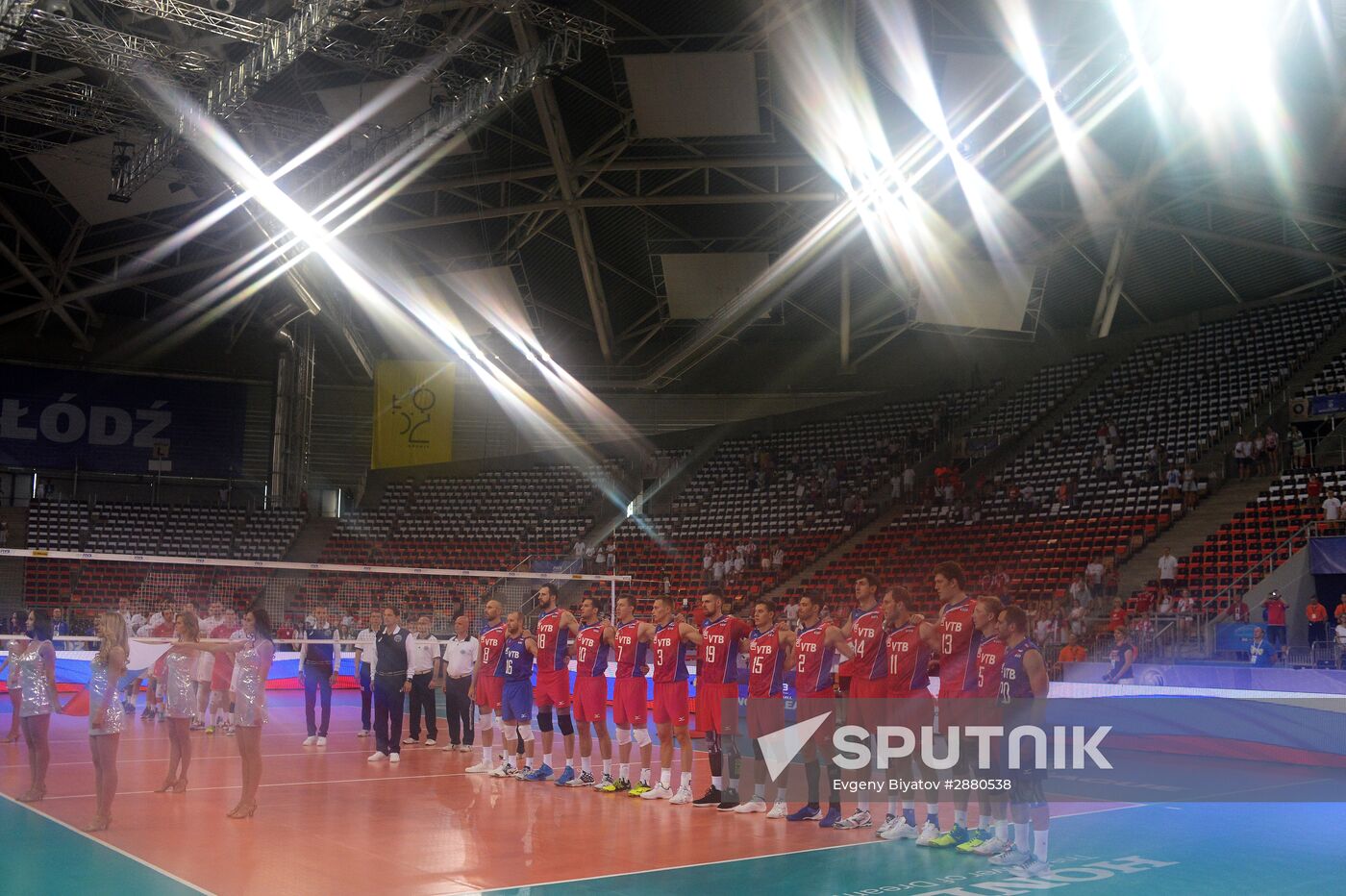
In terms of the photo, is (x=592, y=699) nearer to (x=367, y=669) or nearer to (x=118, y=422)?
(x=367, y=669)

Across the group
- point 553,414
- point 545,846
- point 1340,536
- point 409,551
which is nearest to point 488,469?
point 553,414

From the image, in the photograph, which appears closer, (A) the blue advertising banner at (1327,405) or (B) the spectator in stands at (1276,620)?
(B) the spectator in stands at (1276,620)

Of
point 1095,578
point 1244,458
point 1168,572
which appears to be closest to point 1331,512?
point 1168,572

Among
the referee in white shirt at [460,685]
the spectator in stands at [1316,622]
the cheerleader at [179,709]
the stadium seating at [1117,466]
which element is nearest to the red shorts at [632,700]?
the referee in white shirt at [460,685]

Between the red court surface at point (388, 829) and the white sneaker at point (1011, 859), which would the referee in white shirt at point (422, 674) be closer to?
the red court surface at point (388, 829)

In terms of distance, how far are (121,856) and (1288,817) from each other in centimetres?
1007

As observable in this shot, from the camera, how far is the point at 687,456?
1518 inches

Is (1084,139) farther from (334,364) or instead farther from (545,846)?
(334,364)

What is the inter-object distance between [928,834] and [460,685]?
7.85m

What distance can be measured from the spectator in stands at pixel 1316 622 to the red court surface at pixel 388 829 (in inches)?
408

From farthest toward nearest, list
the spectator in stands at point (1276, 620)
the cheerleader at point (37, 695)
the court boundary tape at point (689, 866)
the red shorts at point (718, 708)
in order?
1. the spectator in stands at point (1276, 620)
2. the red shorts at point (718, 708)
3. the cheerleader at point (37, 695)
4. the court boundary tape at point (689, 866)

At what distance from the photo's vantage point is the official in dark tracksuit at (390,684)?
47.6ft

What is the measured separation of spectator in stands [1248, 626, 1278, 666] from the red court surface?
22.5ft

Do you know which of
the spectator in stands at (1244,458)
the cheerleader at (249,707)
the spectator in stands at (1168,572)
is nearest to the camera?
the cheerleader at (249,707)
